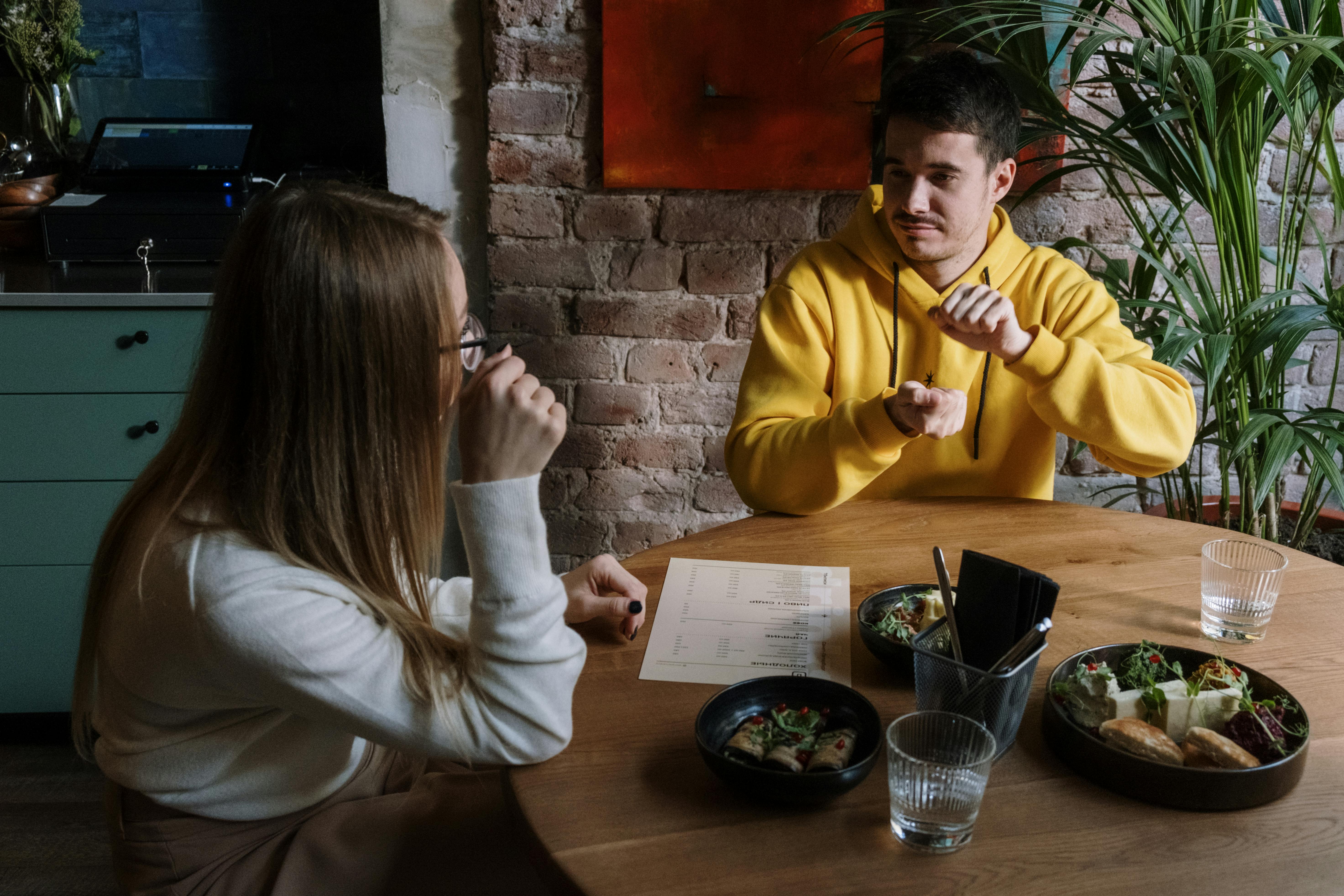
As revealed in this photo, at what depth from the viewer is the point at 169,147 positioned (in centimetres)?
235

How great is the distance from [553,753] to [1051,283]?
4.10 ft

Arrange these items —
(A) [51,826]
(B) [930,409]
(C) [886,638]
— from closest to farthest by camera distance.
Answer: (C) [886,638], (B) [930,409], (A) [51,826]

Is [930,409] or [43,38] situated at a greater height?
[43,38]

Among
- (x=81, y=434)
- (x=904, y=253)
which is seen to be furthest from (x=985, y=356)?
(x=81, y=434)

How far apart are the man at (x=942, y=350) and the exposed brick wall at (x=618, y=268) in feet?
1.22

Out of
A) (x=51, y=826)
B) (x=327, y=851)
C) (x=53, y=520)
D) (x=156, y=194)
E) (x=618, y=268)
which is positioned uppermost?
(x=156, y=194)

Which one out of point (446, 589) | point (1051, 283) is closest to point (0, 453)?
point (446, 589)

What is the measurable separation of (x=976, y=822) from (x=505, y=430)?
0.52 m

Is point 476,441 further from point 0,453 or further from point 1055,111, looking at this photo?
point 0,453

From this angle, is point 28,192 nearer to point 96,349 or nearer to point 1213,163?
point 96,349

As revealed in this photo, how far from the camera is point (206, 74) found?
254cm

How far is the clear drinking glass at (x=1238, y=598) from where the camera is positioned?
3.58 feet

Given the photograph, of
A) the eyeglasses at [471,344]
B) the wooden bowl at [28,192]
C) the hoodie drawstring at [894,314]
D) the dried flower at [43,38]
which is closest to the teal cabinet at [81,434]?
the wooden bowl at [28,192]

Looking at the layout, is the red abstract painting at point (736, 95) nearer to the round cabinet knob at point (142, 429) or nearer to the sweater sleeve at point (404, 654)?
the round cabinet knob at point (142, 429)
